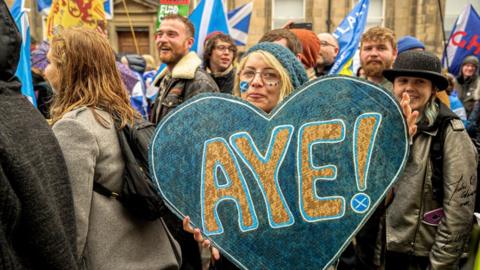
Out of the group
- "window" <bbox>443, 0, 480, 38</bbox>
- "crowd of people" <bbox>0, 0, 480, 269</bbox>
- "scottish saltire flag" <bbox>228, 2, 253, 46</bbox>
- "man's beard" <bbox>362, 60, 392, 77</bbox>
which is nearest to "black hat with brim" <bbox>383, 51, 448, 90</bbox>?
"crowd of people" <bbox>0, 0, 480, 269</bbox>

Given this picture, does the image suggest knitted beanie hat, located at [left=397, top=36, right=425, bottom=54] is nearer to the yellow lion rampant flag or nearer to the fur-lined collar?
the fur-lined collar

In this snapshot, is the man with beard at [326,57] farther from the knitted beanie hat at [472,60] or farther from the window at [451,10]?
the window at [451,10]

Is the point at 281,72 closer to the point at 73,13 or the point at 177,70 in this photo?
the point at 177,70

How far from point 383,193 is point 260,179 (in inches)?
16.5

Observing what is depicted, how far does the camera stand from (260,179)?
1570 mm

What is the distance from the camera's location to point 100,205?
1746mm

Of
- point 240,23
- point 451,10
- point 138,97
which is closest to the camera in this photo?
point 138,97

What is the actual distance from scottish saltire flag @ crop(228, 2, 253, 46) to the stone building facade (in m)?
7.99

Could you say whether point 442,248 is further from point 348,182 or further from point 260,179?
point 260,179

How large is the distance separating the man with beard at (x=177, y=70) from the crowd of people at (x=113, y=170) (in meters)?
0.98

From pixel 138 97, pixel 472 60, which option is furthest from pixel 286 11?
pixel 138 97

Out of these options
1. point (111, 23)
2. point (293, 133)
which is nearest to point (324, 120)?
point (293, 133)

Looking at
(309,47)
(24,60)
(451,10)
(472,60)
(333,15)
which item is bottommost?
(472,60)

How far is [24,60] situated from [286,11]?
1299 cm
